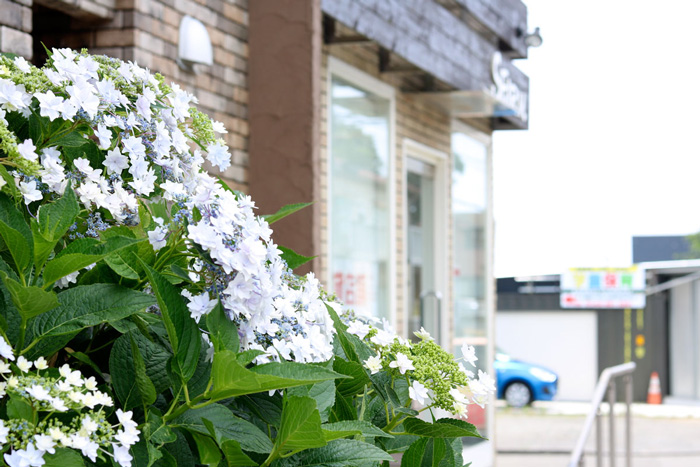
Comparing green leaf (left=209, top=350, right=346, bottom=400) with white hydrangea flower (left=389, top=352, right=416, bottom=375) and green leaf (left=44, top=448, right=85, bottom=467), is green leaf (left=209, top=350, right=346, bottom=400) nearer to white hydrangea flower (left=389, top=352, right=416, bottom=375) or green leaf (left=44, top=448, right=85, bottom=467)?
green leaf (left=44, top=448, right=85, bottom=467)

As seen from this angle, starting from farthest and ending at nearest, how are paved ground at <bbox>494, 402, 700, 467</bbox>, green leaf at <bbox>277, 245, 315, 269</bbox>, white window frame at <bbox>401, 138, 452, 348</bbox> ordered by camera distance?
paved ground at <bbox>494, 402, 700, 467</bbox>
white window frame at <bbox>401, 138, 452, 348</bbox>
green leaf at <bbox>277, 245, 315, 269</bbox>

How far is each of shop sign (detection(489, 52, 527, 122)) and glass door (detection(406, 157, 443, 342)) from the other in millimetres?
774

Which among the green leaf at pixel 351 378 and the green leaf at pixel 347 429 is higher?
the green leaf at pixel 351 378

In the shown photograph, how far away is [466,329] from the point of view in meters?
8.27

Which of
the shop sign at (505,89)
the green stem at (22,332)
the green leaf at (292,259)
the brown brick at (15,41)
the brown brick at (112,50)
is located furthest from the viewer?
the shop sign at (505,89)

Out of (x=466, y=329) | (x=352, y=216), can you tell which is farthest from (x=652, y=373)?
(x=352, y=216)

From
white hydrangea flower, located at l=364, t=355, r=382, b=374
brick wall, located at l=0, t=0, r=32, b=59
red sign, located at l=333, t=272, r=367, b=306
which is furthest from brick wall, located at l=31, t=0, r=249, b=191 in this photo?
white hydrangea flower, located at l=364, t=355, r=382, b=374

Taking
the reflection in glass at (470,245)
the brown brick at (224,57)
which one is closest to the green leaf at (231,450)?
the brown brick at (224,57)

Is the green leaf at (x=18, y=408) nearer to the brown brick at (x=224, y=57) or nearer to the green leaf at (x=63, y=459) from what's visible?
the green leaf at (x=63, y=459)

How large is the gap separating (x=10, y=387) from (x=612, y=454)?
6314mm

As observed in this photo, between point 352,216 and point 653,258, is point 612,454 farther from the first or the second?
point 653,258

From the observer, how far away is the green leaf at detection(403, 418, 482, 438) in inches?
44.9

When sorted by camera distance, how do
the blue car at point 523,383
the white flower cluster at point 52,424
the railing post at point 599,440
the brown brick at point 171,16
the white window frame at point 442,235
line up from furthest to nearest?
1. the blue car at point 523,383
2. the white window frame at point 442,235
3. the railing post at point 599,440
4. the brown brick at point 171,16
5. the white flower cluster at point 52,424

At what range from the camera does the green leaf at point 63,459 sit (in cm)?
83
